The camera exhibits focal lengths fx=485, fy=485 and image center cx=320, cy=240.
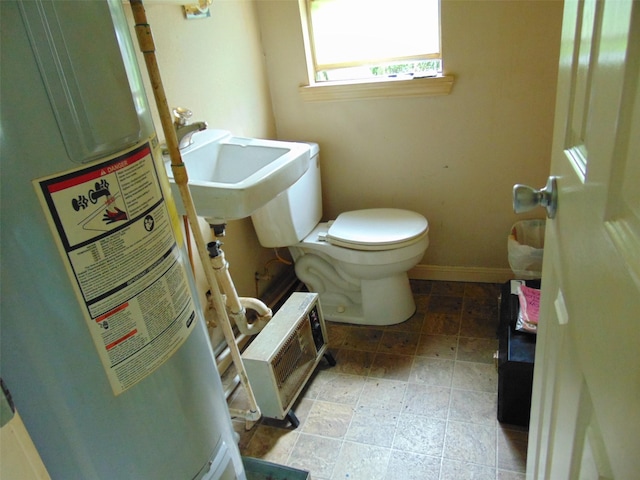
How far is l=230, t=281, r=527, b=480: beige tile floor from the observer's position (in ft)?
5.00

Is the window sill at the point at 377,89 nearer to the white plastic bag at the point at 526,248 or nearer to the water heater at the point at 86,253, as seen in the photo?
the white plastic bag at the point at 526,248

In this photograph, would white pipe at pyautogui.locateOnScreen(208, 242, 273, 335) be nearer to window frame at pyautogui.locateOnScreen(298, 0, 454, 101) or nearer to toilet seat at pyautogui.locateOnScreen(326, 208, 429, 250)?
toilet seat at pyautogui.locateOnScreen(326, 208, 429, 250)

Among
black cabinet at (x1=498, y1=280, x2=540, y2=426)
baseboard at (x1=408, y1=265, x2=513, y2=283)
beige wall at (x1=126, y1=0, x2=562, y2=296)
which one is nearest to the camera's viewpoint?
black cabinet at (x1=498, y1=280, x2=540, y2=426)

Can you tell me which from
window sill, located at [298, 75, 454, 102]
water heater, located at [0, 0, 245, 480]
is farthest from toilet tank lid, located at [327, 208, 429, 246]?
water heater, located at [0, 0, 245, 480]

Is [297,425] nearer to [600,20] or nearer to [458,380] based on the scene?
[458,380]

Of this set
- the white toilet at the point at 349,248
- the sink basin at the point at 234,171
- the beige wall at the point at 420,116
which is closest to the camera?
the sink basin at the point at 234,171

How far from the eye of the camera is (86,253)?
2.10ft

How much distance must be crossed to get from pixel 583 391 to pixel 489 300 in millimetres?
1728

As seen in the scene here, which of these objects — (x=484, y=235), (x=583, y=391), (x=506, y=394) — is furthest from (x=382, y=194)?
(x=583, y=391)

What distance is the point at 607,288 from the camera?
455 millimetres

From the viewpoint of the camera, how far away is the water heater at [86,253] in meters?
0.57

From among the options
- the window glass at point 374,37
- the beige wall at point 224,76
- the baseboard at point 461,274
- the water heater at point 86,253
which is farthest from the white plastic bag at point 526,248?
the water heater at point 86,253

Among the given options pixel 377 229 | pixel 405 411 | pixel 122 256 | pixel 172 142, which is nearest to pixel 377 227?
pixel 377 229

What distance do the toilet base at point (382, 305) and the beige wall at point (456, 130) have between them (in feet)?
1.29
